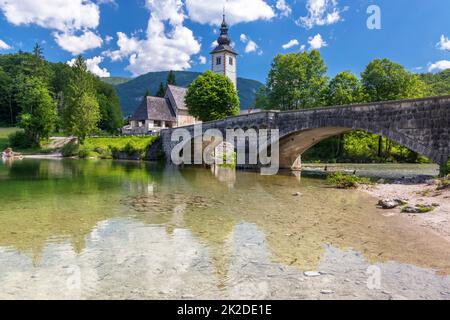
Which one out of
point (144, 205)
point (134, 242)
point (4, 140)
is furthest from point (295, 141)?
point (4, 140)

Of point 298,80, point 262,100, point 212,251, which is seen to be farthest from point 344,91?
point 212,251

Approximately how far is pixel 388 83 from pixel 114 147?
1715 inches

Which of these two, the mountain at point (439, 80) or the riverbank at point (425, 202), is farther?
the mountain at point (439, 80)

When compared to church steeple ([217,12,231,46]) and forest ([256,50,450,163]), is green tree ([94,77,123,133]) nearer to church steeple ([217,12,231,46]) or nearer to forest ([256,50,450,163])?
church steeple ([217,12,231,46])

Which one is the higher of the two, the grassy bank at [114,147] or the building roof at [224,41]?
the building roof at [224,41]

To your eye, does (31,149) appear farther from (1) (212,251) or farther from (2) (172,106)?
(1) (212,251)

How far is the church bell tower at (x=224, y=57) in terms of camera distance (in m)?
81.1

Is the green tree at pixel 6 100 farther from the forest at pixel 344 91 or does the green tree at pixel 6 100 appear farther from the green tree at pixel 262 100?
the forest at pixel 344 91

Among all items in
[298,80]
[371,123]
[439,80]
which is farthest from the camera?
[439,80]

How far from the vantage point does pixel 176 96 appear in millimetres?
80188

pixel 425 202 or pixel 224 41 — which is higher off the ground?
pixel 224 41

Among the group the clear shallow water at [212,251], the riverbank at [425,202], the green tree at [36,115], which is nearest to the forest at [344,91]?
the riverbank at [425,202]

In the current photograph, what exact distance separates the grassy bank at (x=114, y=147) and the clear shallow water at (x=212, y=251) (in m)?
41.3

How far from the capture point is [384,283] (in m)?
6.15
